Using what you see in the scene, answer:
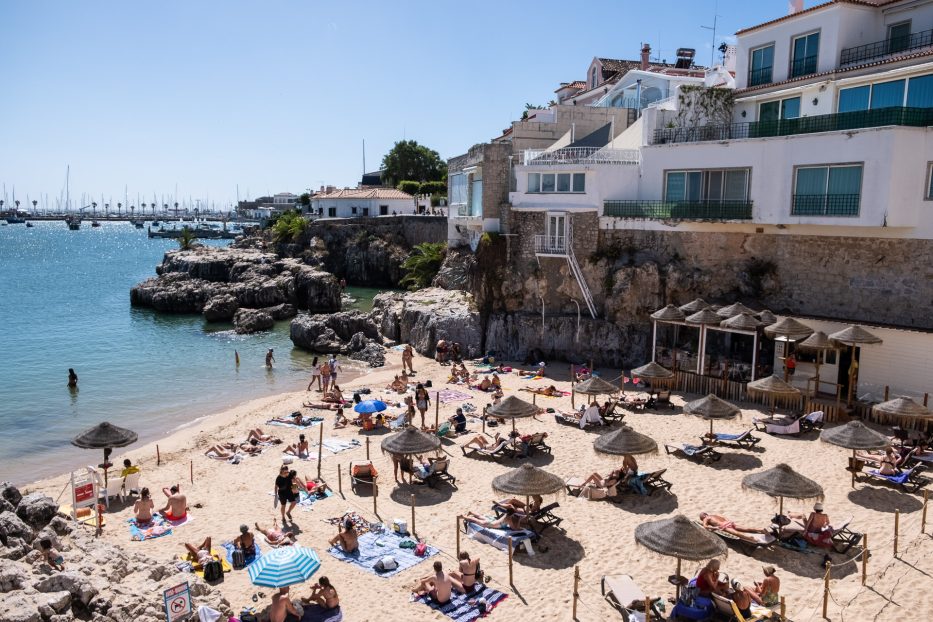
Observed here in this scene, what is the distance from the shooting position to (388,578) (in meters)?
12.0

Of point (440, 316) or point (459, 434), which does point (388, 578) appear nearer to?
point (459, 434)

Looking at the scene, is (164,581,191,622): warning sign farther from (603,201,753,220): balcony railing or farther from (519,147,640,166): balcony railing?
(519,147,640,166): balcony railing

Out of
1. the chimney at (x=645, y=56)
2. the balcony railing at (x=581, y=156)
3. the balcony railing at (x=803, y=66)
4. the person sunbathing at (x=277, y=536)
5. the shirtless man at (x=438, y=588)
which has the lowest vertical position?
the person sunbathing at (x=277, y=536)

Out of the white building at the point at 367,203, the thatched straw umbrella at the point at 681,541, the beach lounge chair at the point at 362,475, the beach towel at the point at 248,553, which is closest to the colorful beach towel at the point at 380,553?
the beach towel at the point at 248,553

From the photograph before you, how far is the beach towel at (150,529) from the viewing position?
14.2 meters

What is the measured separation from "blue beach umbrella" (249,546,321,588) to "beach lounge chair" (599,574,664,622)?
16.4ft

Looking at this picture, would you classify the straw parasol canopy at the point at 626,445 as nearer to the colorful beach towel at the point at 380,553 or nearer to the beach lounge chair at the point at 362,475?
the colorful beach towel at the point at 380,553

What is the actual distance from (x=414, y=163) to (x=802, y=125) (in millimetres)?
70346

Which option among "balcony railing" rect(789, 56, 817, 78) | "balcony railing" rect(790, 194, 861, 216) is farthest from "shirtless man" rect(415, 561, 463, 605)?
"balcony railing" rect(789, 56, 817, 78)

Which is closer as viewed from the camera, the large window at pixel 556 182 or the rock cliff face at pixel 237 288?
the large window at pixel 556 182

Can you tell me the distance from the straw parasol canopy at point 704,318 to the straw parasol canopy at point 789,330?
1943 mm

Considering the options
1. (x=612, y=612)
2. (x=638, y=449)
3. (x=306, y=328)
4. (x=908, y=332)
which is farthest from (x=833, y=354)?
(x=306, y=328)

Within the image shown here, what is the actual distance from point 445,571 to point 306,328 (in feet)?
90.4

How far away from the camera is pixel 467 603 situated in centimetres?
1103
